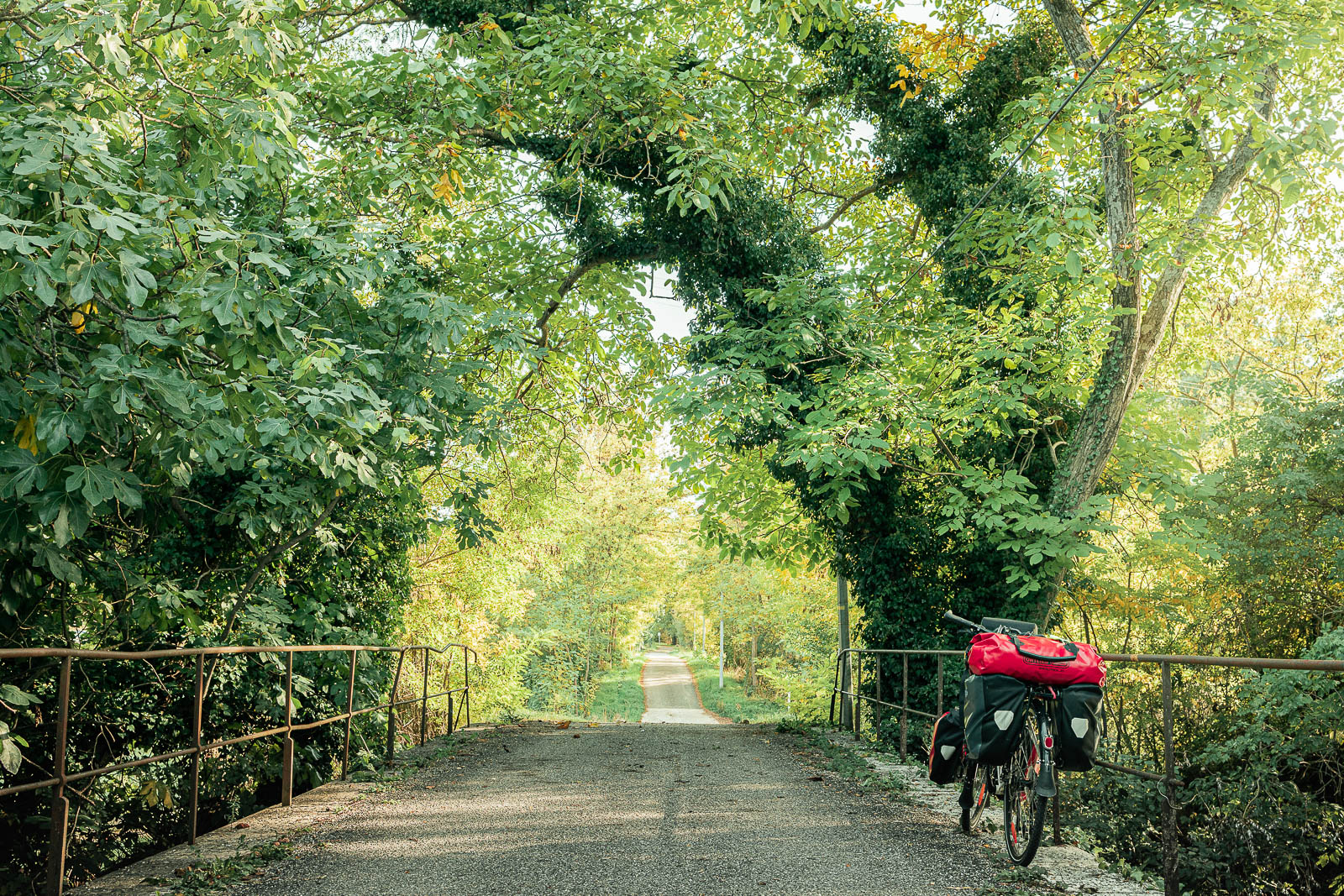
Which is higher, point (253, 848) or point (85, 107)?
point (85, 107)

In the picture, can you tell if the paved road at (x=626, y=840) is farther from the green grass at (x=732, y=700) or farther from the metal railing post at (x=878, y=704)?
the green grass at (x=732, y=700)

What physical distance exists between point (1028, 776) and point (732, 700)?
98.2ft

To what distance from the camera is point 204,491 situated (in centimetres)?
722

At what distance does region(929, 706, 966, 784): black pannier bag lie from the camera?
5.11 meters

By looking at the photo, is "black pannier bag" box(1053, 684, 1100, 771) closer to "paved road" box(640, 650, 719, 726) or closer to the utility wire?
the utility wire

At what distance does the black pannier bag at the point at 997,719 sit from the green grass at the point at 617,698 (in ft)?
72.0

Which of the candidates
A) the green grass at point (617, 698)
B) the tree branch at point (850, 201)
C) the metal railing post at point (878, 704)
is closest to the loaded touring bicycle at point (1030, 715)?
the metal railing post at point (878, 704)

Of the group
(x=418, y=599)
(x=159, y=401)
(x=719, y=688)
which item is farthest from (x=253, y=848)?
(x=719, y=688)

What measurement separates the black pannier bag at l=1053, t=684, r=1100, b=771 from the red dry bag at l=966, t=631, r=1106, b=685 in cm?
7

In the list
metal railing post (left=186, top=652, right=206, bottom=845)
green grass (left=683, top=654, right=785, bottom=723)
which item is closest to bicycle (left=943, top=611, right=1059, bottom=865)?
metal railing post (left=186, top=652, right=206, bottom=845)

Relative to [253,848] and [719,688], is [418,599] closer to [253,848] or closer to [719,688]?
[253,848]

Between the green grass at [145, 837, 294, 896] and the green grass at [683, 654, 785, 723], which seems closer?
the green grass at [145, 837, 294, 896]

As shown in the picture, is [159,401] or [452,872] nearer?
[159,401]

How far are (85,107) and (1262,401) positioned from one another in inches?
593
